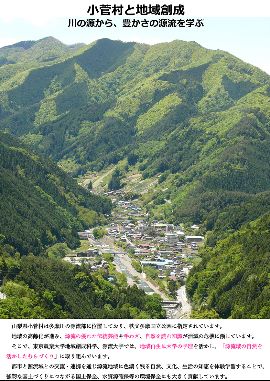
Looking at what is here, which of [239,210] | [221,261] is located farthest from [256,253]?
[239,210]

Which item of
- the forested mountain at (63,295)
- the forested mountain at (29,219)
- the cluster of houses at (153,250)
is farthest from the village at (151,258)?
the forested mountain at (63,295)

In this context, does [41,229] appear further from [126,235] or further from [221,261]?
[221,261]

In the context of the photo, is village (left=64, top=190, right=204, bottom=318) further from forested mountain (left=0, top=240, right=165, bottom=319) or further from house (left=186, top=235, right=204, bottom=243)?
forested mountain (left=0, top=240, right=165, bottom=319)

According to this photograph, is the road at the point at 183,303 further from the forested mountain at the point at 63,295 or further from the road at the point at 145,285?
the forested mountain at the point at 63,295

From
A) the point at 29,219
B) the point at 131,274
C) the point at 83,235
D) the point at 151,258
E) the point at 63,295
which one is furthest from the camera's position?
the point at 83,235

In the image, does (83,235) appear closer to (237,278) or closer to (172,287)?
(172,287)

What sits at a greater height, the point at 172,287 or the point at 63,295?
the point at 172,287

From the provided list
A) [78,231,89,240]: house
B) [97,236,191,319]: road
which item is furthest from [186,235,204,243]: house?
[78,231,89,240]: house

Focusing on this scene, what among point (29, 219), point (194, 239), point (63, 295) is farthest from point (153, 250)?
point (63, 295)
